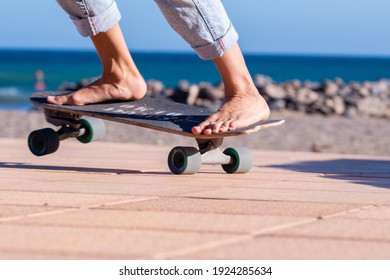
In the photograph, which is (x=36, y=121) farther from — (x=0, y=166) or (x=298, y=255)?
(x=298, y=255)

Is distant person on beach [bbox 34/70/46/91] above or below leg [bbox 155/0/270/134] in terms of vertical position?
above

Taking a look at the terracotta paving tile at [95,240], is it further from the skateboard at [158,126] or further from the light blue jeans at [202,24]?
the light blue jeans at [202,24]

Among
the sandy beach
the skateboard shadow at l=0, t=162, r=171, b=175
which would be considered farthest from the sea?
the skateboard shadow at l=0, t=162, r=171, b=175

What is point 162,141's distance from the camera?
8.38 m

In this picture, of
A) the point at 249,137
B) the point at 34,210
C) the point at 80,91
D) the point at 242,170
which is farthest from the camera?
the point at 249,137

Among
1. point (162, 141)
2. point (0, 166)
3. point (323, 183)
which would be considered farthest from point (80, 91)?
point (162, 141)

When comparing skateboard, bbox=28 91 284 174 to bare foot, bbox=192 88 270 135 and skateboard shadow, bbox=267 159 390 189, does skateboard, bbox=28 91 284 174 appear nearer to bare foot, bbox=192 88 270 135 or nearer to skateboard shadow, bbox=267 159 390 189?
bare foot, bbox=192 88 270 135

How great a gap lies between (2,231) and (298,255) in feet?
1.93

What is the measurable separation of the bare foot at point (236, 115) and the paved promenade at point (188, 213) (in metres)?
0.16

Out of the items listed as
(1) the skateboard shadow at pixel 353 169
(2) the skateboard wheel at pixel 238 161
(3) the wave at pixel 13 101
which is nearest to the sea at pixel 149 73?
(3) the wave at pixel 13 101

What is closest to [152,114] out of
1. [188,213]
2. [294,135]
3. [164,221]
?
[188,213]

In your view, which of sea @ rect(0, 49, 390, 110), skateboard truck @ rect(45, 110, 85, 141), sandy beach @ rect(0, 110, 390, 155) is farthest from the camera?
sea @ rect(0, 49, 390, 110)

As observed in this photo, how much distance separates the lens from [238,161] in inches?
118

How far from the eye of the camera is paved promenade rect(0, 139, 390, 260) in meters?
1.59
